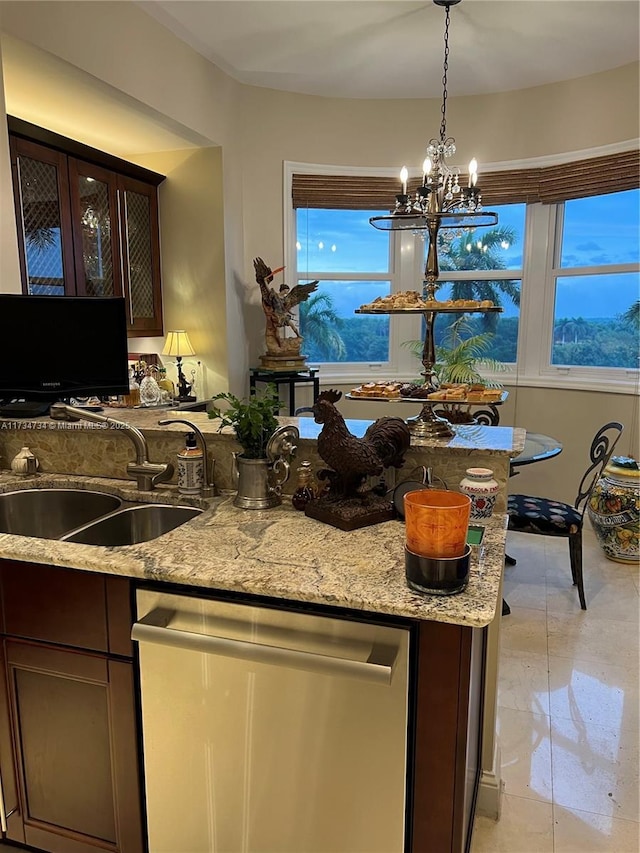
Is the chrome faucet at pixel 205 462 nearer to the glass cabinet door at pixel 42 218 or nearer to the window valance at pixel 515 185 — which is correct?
the glass cabinet door at pixel 42 218

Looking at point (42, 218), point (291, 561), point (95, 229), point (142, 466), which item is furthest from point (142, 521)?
point (95, 229)

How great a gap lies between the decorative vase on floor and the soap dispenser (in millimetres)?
2629

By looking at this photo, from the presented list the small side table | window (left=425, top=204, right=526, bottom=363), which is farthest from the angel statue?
window (left=425, top=204, right=526, bottom=363)

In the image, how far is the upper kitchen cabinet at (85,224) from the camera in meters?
3.32

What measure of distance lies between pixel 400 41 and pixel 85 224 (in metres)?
2.20

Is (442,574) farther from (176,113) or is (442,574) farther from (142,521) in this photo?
(176,113)

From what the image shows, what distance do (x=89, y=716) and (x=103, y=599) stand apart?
312 mm

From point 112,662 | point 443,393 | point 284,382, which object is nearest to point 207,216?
point 284,382

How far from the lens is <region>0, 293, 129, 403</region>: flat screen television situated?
2.04 meters

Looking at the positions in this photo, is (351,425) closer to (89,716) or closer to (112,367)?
(112,367)

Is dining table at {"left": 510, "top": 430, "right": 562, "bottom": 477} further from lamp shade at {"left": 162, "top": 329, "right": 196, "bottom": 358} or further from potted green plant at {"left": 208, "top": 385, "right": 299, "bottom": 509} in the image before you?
lamp shade at {"left": 162, "top": 329, "right": 196, "bottom": 358}

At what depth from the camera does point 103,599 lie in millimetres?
1376

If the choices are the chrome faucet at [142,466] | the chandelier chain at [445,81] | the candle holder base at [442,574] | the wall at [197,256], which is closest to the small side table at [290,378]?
the wall at [197,256]

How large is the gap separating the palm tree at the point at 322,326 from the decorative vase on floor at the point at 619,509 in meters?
2.18
